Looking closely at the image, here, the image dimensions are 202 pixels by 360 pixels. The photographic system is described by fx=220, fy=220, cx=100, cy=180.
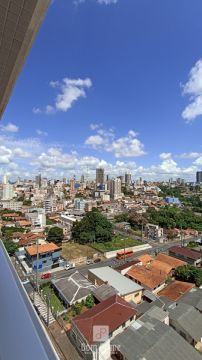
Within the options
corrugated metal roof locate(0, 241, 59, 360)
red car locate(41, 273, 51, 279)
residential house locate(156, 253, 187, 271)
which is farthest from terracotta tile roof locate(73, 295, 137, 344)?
corrugated metal roof locate(0, 241, 59, 360)

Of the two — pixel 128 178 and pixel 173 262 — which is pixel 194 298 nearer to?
pixel 173 262

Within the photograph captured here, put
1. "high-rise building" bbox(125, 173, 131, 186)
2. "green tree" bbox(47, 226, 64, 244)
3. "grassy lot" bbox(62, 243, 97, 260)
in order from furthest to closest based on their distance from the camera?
"high-rise building" bbox(125, 173, 131, 186)
"green tree" bbox(47, 226, 64, 244)
"grassy lot" bbox(62, 243, 97, 260)

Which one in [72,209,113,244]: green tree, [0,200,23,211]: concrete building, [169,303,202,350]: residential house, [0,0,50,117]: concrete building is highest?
[0,0,50,117]: concrete building

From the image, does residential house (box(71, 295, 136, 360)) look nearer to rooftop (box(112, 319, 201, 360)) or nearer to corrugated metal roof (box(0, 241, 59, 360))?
rooftop (box(112, 319, 201, 360))

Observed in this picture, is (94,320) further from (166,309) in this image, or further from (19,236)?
(19,236)

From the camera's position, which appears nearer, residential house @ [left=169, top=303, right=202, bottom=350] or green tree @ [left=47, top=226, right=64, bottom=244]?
residential house @ [left=169, top=303, right=202, bottom=350]

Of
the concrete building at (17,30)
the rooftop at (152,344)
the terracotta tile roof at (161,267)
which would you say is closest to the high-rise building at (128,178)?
the terracotta tile roof at (161,267)

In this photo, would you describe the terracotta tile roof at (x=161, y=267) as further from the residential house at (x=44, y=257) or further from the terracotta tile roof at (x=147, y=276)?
the residential house at (x=44, y=257)
